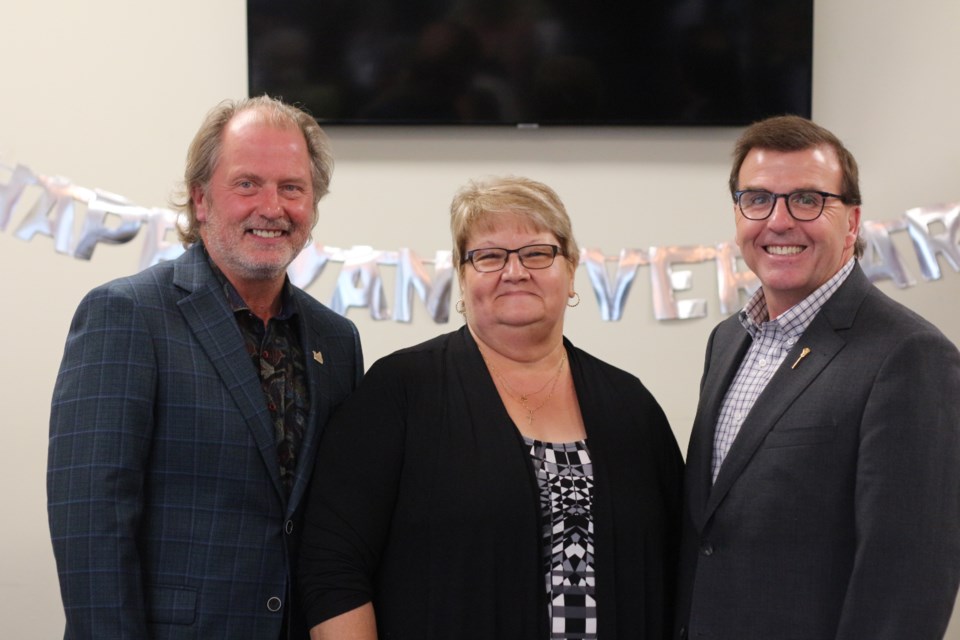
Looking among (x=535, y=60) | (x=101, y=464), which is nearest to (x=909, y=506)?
(x=101, y=464)

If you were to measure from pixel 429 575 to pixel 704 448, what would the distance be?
1.89 ft

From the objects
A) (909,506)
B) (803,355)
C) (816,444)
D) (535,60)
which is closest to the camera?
(909,506)

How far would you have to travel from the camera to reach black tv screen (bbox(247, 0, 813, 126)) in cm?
334

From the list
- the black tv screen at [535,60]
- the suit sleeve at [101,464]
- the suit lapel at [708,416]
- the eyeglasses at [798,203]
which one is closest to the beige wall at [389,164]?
the black tv screen at [535,60]

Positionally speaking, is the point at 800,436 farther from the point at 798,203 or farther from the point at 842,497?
the point at 798,203

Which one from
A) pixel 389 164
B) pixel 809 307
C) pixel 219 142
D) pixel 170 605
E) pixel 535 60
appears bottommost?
pixel 170 605

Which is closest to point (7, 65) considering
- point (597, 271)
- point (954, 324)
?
point (597, 271)

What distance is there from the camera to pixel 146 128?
3338mm

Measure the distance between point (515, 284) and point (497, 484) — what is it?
0.40m

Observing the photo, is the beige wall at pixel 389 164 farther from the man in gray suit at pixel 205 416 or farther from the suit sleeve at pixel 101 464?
the suit sleeve at pixel 101 464

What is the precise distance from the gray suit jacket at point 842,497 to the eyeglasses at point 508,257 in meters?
0.49

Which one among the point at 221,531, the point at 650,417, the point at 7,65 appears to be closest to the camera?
the point at 221,531

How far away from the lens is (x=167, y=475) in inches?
72.1

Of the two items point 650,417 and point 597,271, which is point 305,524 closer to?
point 650,417
